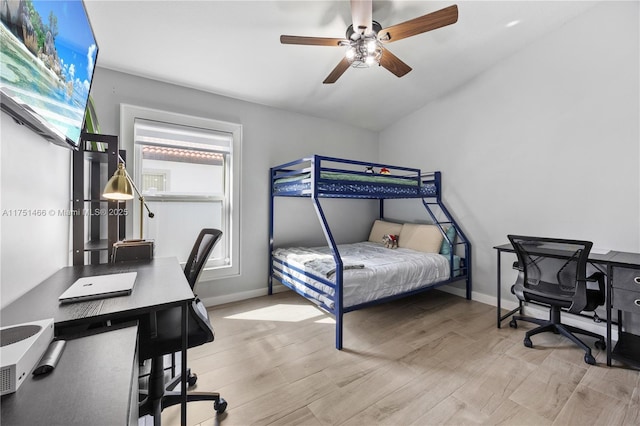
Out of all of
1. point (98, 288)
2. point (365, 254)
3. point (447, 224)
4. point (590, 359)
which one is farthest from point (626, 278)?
point (98, 288)

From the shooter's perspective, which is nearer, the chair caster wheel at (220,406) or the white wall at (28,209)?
the white wall at (28,209)

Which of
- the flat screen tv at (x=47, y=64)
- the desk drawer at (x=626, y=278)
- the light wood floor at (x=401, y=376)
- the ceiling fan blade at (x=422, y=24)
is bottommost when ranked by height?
the light wood floor at (x=401, y=376)

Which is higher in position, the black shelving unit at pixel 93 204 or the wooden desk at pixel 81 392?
the black shelving unit at pixel 93 204

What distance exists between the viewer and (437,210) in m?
3.52

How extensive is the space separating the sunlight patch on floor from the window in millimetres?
547

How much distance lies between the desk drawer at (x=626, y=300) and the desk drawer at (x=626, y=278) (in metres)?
0.03

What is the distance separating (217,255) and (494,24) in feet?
11.8

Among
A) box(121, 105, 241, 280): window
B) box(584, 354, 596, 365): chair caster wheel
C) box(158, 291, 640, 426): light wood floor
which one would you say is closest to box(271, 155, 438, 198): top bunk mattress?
box(121, 105, 241, 280): window

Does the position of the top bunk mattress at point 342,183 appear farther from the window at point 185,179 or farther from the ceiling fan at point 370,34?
the ceiling fan at point 370,34

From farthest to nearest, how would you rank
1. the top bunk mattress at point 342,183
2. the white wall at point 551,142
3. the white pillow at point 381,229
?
1. the white pillow at point 381,229
2. the top bunk mattress at point 342,183
3. the white wall at point 551,142

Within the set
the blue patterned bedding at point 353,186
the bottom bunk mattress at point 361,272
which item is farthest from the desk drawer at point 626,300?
the blue patterned bedding at point 353,186

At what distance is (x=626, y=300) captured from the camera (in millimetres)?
1791

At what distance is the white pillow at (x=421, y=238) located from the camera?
3193 mm

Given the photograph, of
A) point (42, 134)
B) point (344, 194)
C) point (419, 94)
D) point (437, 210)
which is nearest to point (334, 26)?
point (344, 194)
